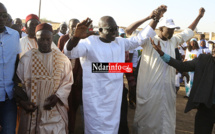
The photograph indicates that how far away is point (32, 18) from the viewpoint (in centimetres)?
452

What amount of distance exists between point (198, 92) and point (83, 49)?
5.92 ft

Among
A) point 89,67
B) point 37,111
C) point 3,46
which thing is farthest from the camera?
point 89,67

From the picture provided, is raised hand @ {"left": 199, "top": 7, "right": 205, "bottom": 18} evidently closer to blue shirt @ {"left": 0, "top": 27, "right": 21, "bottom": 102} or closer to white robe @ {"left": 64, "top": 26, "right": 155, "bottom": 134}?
white robe @ {"left": 64, "top": 26, "right": 155, "bottom": 134}

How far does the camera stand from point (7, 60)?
2947 mm

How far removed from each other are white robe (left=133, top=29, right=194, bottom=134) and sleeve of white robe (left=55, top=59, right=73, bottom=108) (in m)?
1.46

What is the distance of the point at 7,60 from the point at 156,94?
8.01ft

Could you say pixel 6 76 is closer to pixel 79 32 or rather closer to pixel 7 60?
pixel 7 60

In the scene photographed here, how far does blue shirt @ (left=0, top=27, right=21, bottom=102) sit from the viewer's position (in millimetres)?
2900

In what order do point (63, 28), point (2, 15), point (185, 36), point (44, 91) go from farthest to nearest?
1. point (63, 28)
2. point (185, 36)
3. point (44, 91)
4. point (2, 15)

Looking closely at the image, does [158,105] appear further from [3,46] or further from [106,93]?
[3,46]

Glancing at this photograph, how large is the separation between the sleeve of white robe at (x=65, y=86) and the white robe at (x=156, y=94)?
1.46m

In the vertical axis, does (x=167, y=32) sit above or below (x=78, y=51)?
above

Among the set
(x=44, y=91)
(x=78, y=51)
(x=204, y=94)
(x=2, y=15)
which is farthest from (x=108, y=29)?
(x=204, y=94)

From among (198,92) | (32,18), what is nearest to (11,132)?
(32,18)
